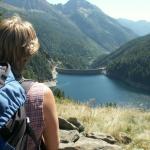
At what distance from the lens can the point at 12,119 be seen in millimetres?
2678

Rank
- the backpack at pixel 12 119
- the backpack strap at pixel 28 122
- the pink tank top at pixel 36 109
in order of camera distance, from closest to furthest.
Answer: the backpack at pixel 12 119
the backpack strap at pixel 28 122
the pink tank top at pixel 36 109

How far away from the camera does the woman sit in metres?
3.00

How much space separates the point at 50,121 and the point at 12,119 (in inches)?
16.0

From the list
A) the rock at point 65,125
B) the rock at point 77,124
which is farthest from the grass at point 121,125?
the rock at point 65,125

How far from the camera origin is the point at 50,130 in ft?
9.99

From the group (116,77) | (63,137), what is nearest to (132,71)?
(116,77)

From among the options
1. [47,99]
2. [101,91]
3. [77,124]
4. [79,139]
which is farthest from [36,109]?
[101,91]

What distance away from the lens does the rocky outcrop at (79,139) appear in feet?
18.7

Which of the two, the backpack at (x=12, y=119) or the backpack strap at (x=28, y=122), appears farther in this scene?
the backpack strap at (x=28, y=122)

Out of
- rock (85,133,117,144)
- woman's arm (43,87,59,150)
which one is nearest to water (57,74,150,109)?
rock (85,133,117,144)

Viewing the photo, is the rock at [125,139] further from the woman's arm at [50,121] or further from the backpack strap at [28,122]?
the backpack strap at [28,122]

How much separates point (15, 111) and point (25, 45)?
0.55m

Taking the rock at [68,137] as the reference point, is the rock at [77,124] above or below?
below

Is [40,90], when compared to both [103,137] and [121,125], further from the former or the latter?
[121,125]
